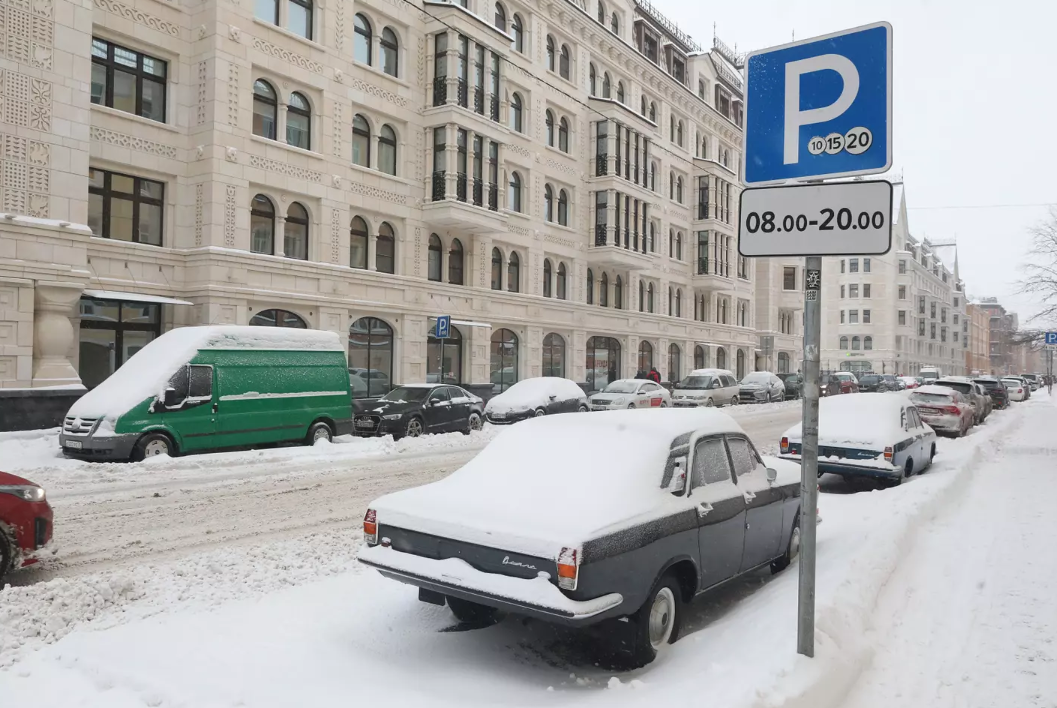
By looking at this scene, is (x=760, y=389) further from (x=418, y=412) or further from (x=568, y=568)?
(x=568, y=568)

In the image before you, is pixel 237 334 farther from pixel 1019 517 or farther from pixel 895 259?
pixel 895 259

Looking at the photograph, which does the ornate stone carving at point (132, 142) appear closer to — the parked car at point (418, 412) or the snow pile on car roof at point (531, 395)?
the parked car at point (418, 412)

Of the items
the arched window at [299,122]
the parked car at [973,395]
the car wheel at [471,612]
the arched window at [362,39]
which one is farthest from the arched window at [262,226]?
the parked car at [973,395]

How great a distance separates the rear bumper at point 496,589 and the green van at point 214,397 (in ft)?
30.6

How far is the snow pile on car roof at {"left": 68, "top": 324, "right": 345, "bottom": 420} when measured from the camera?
40.9 feet

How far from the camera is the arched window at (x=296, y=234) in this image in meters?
21.9

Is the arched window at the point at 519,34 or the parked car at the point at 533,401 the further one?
the arched window at the point at 519,34

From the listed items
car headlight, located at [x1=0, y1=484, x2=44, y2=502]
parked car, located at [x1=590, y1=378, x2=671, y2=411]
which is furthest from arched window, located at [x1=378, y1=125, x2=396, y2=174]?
car headlight, located at [x1=0, y1=484, x2=44, y2=502]

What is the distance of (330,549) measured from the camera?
7258 mm

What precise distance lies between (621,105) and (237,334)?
25.7 m

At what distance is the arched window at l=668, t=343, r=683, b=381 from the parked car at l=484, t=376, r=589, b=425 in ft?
62.1

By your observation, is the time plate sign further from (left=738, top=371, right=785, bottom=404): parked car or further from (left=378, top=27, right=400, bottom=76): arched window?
(left=738, top=371, right=785, bottom=404): parked car

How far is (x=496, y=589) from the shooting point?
4363 mm

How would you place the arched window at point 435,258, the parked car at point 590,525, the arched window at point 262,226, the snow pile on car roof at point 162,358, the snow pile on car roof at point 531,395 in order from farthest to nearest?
the arched window at point 435,258 → the snow pile on car roof at point 531,395 → the arched window at point 262,226 → the snow pile on car roof at point 162,358 → the parked car at point 590,525
